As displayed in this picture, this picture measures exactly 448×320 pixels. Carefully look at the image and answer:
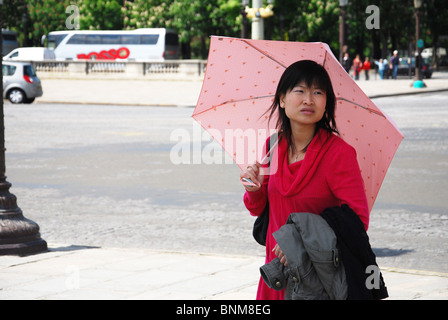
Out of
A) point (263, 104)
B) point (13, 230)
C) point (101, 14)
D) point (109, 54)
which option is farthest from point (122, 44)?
point (263, 104)

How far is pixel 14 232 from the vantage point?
768 centimetres

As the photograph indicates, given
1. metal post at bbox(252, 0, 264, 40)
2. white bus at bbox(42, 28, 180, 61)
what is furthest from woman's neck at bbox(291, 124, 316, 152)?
white bus at bbox(42, 28, 180, 61)

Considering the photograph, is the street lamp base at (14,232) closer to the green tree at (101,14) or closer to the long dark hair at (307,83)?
the long dark hair at (307,83)

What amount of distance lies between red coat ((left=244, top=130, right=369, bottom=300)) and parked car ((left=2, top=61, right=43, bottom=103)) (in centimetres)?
3187

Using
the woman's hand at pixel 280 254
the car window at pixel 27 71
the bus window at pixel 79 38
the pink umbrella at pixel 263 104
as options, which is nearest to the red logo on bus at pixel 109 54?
the bus window at pixel 79 38

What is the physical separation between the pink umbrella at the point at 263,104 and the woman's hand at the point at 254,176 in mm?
381

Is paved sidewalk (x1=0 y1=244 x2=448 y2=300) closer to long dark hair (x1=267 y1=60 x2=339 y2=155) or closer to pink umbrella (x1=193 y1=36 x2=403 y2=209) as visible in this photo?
pink umbrella (x1=193 y1=36 x2=403 y2=209)

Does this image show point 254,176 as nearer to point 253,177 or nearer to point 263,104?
point 253,177

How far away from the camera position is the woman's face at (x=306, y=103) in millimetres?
3652

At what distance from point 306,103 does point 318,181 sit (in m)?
0.33

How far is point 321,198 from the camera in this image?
141 inches
